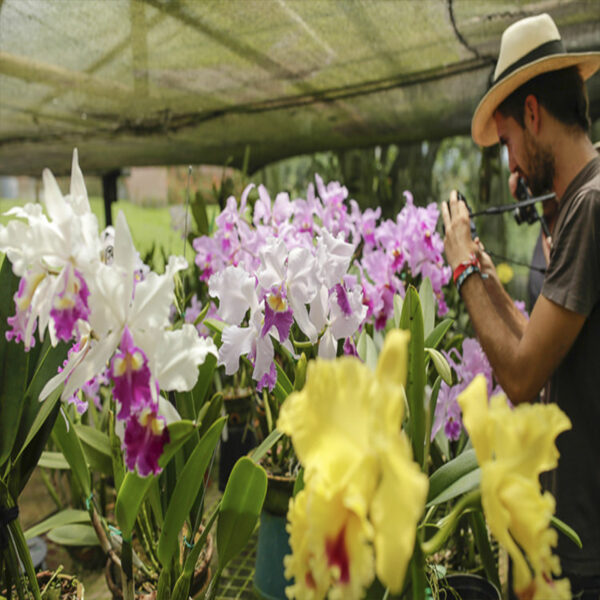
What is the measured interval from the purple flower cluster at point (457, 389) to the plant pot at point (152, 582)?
1.39 feet

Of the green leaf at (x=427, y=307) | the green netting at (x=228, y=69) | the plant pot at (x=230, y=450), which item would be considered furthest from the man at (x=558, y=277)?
the plant pot at (x=230, y=450)

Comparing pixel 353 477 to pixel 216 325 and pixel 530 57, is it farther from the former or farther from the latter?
pixel 530 57

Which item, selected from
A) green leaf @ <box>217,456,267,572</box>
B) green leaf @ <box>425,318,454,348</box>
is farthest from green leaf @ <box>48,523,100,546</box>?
green leaf @ <box>425,318,454,348</box>

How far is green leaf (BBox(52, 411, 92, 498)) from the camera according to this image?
30.3 inches

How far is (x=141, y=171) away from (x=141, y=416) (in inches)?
90.2

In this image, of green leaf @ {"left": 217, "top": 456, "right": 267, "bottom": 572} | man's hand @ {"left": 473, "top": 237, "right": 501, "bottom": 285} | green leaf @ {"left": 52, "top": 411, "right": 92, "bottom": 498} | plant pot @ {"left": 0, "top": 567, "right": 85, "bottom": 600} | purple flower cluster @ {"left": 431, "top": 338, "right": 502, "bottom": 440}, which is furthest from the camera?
man's hand @ {"left": 473, "top": 237, "right": 501, "bottom": 285}

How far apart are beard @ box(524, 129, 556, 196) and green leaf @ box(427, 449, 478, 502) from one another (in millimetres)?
694

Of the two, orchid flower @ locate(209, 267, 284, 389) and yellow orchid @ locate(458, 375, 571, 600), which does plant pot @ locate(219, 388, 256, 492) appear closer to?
orchid flower @ locate(209, 267, 284, 389)

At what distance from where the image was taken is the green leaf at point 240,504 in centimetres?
55

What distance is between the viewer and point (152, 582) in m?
0.79

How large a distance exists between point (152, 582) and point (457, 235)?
85 centimetres

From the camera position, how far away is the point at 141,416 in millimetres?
447

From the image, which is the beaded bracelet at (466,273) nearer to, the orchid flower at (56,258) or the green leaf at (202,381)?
the green leaf at (202,381)

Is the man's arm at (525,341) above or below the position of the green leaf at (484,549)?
above
